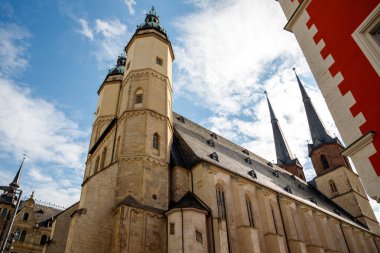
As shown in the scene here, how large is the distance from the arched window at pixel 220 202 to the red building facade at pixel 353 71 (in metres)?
12.4

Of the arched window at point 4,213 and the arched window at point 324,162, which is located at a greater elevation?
the arched window at point 324,162

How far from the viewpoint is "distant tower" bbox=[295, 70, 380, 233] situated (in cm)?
3444

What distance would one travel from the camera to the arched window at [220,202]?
16.9m

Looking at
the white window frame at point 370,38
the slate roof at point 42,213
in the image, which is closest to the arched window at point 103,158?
the white window frame at point 370,38

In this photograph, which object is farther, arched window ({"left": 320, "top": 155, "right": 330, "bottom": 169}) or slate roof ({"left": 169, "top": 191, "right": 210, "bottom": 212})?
arched window ({"left": 320, "top": 155, "right": 330, "bottom": 169})

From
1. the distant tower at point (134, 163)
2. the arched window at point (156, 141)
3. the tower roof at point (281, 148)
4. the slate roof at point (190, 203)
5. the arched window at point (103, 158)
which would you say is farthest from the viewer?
the tower roof at point (281, 148)

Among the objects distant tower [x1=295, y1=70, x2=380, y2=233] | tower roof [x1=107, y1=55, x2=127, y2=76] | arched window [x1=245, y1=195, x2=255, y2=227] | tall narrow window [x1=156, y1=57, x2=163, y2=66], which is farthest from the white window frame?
distant tower [x1=295, y1=70, x2=380, y2=233]

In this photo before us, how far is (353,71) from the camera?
488cm

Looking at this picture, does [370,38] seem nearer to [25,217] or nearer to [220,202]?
[220,202]

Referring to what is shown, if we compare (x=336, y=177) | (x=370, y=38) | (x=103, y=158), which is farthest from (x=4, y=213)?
(x=336, y=177)

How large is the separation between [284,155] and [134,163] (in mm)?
32620

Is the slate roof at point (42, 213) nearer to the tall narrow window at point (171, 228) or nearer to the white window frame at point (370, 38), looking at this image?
the tall narrow window at point (171, 228)

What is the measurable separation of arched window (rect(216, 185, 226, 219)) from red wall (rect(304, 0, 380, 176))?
12696 millimetres

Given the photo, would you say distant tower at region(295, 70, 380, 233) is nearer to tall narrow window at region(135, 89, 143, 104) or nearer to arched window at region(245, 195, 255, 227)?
arched window at region(245, 195, 255, 227)
